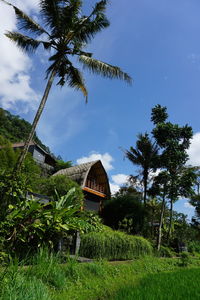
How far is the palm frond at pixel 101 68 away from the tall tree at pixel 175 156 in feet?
20.0

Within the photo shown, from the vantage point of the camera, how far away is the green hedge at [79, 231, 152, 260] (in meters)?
7.50

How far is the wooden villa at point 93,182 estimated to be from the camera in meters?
18.7

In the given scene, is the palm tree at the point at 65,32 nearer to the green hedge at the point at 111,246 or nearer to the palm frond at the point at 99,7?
the palm frond at the point at 99,7

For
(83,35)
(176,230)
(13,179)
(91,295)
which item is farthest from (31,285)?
(176,230)

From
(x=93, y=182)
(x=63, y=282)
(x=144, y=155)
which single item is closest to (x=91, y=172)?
(x=93, y=182)

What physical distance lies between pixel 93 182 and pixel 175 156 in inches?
329

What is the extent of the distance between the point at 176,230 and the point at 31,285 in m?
19.8

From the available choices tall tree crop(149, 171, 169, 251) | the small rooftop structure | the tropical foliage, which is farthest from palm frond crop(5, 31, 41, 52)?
the small rooftop structure

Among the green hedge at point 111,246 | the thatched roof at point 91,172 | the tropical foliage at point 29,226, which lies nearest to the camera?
the tropical foliage at point 29,226

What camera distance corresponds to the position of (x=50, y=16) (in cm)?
981

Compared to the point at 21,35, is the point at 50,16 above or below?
above

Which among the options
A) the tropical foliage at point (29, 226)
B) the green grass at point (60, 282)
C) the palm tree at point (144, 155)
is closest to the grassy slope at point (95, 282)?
the green grass at point (60, 282)

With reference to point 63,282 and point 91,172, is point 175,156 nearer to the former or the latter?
point 91,172

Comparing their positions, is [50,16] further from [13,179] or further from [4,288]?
[4,288]
